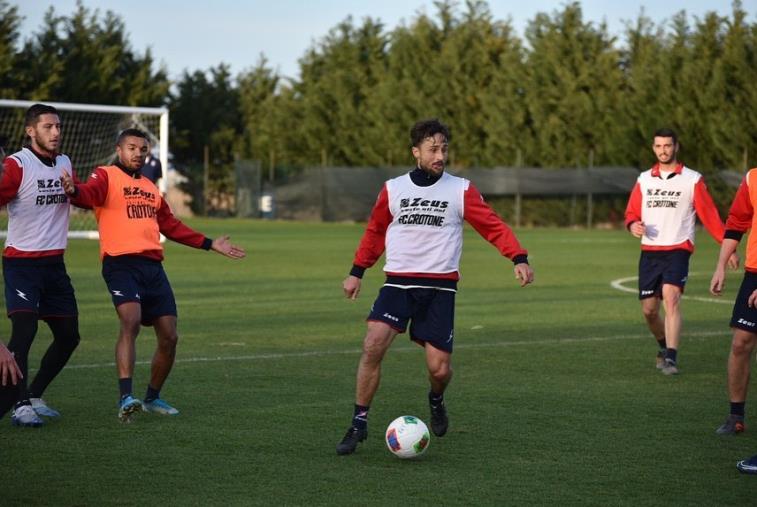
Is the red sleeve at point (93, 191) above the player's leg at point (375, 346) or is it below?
above

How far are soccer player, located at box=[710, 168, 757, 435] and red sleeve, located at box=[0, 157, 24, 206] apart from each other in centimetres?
465

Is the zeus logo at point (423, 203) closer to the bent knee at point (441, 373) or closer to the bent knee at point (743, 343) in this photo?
the bent knee at point (441, 373)

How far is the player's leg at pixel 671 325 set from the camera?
1145cm

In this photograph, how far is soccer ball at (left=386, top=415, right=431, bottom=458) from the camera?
298 inches

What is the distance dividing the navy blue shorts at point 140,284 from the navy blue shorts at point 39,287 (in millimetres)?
312

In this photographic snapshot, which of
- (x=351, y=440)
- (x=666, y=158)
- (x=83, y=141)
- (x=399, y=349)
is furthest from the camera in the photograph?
(x=83, y=141)

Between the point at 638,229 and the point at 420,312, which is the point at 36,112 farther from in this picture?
the point at 638,229

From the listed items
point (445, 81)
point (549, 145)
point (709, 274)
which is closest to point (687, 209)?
point (709, 274)

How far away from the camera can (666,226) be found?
1194 centimetres

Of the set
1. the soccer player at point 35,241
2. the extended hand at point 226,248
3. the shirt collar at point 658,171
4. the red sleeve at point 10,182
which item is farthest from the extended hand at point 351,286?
the shirt collar at point 658,171

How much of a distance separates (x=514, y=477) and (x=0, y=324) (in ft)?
28.8

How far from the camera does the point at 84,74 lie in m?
50.8

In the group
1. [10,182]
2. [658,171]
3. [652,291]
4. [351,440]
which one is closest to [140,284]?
[10,182]

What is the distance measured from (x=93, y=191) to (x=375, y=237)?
209 cm
